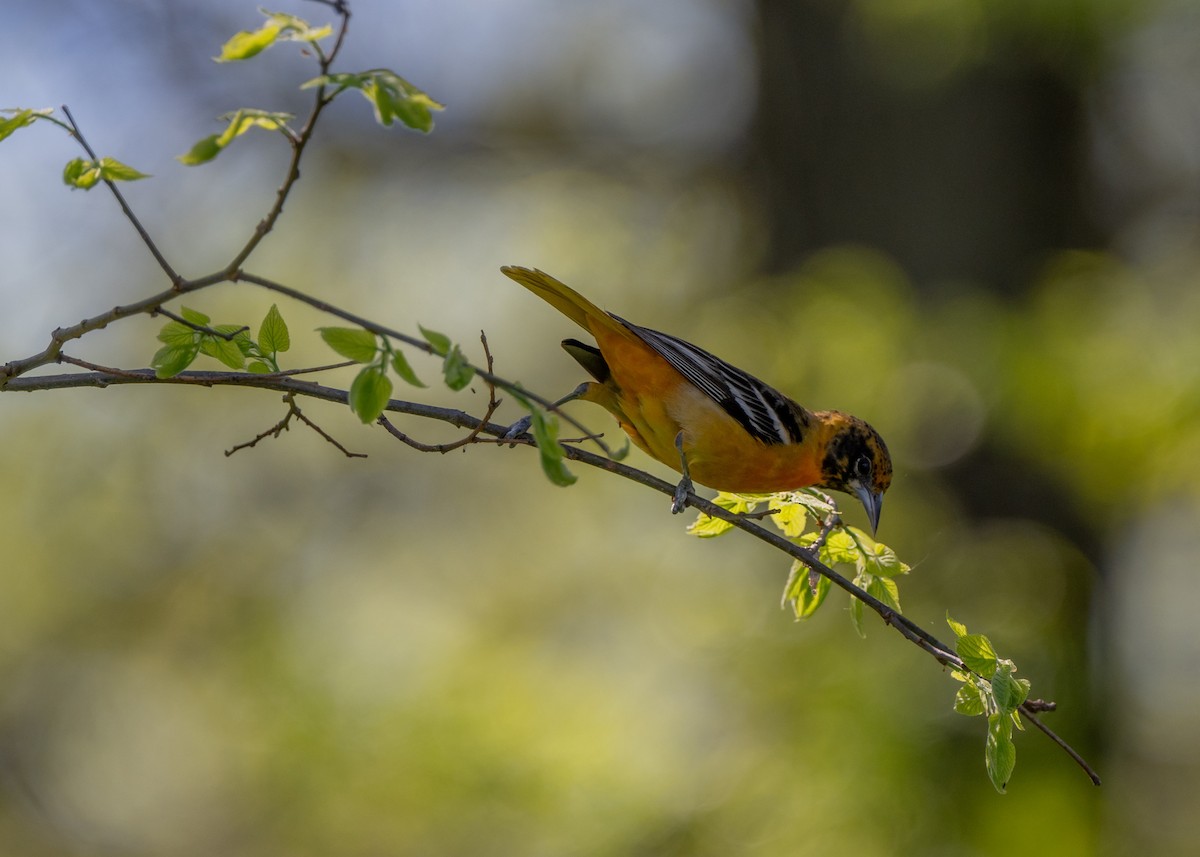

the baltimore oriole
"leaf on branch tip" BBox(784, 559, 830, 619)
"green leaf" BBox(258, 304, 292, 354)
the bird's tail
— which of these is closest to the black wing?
the baltimore oriole

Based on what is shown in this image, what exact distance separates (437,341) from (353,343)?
21cm

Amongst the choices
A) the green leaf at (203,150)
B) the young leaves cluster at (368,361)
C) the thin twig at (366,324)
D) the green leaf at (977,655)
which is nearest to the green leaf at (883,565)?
the green leaf at (977,655)

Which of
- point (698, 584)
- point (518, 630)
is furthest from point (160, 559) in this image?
point (698, 584)

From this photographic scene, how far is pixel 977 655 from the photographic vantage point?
2.56 m

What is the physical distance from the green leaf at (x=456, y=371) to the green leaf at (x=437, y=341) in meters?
0.01

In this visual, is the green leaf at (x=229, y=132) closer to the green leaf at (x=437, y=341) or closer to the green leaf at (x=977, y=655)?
the green leaf at (x=437, y=341)

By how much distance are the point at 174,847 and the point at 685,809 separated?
20.3 ft

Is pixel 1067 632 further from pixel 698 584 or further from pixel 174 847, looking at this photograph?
pixel 174 847

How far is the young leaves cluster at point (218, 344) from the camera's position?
8.48ft

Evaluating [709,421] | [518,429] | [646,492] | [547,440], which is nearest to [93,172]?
[547,440]

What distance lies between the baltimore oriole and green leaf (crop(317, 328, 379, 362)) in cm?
195

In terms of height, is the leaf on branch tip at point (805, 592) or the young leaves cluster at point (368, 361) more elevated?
the young leaves cluster at point (368, 361)

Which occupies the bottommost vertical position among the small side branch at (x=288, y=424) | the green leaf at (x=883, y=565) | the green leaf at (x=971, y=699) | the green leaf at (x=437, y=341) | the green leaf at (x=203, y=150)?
the green leaf at (x=971, y=699)

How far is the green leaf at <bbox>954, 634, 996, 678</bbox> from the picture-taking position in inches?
100.0
